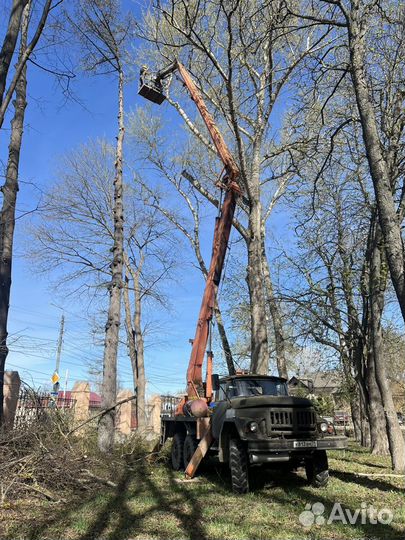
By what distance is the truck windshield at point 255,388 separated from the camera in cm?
938

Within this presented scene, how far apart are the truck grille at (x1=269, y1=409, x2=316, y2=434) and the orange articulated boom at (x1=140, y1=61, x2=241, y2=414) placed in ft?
7.86

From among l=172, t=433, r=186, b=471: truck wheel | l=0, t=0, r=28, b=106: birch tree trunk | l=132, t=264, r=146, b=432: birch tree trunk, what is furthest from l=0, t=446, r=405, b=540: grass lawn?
l=132, t=264, r=146, b=432: birch tree trunk

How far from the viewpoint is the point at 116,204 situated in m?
13.5

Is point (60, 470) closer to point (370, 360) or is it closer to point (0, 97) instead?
point (0, 97)

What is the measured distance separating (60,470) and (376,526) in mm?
4807

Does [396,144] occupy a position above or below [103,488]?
above

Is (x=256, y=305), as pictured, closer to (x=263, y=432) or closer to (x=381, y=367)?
(x=381, y=367)

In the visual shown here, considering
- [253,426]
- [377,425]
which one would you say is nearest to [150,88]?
[253,426]

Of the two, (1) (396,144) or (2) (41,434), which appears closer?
(2) (41,434)

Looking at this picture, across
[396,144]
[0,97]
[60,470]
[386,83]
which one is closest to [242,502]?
[60,470]

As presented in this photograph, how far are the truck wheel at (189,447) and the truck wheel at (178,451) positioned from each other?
296mm

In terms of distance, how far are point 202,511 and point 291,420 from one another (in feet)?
7.72

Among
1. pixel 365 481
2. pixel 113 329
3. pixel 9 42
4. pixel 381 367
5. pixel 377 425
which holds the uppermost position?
pixel 9 42

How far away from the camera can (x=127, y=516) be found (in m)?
6.13
